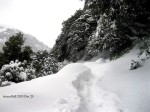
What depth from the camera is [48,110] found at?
17.6ft

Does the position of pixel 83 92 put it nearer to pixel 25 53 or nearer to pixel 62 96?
pixel 62 96

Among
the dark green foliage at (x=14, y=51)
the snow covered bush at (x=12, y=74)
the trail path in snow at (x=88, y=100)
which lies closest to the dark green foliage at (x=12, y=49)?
the dark green foliage at (x=14, y=51)

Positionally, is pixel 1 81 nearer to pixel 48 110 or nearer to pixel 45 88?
pixel 45 88

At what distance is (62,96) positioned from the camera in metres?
6.09

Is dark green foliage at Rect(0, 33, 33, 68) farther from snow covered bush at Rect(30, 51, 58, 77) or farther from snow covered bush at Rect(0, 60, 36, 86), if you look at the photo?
snow covered bush at Rect(0, 60, 36, 86)

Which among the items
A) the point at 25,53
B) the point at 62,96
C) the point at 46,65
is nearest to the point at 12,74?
the point at 25,53

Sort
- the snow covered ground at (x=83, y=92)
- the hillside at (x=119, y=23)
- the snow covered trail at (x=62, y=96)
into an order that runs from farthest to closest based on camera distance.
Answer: the hillside at (x=119, y=23), the snow covered ground at (x=83, y=92), the snow covered trail at (x=62, y=96)

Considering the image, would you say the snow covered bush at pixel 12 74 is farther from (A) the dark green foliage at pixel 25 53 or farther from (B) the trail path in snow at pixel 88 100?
(B) the trail path in snow at pixel 88 100

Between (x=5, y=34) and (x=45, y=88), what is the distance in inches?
6647

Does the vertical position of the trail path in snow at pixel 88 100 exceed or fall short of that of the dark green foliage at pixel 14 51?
it falls short

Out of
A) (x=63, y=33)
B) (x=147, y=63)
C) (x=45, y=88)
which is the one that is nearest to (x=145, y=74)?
(x=147, y=63)

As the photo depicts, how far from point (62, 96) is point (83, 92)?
1.02 m

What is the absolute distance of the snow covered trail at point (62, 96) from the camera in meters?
5.49

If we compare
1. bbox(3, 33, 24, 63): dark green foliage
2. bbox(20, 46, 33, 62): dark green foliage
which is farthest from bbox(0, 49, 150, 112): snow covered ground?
bbox(20, 46, 33, 62): dark green foliage
